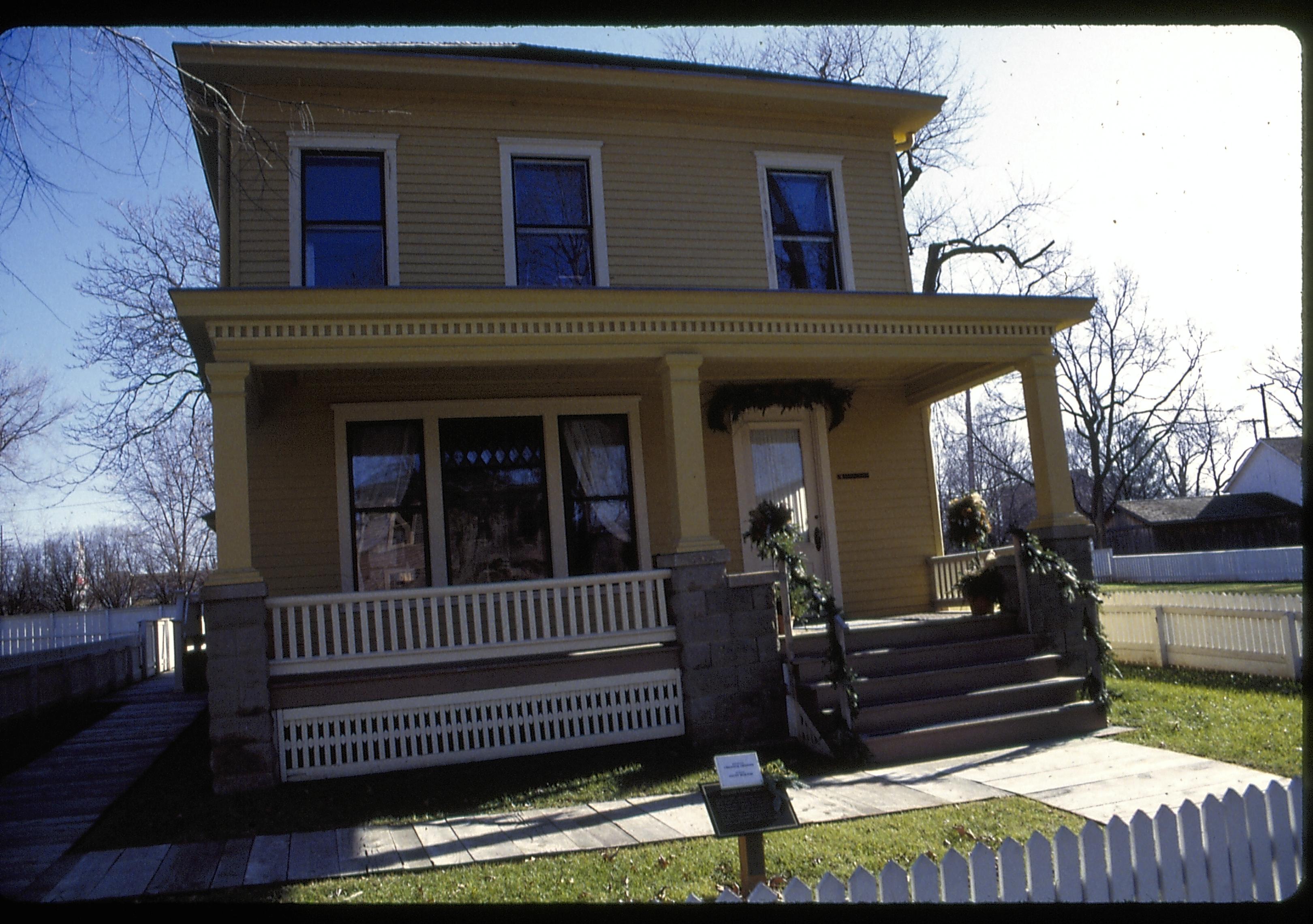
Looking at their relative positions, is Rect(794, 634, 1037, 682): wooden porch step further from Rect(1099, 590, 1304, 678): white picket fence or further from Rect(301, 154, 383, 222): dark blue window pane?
Rect(301, 154, 383, 222): dark blue window pane

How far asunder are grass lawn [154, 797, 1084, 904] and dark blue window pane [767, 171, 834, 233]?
26.6ft

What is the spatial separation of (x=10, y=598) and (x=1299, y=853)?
1344 inches

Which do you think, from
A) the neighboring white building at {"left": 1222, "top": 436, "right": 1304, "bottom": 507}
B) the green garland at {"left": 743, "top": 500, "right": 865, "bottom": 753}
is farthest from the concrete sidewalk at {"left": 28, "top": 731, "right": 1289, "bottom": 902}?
the neighboring white building at {"left": 1222, "top": 436, "right": 1304, "bottom": 507}

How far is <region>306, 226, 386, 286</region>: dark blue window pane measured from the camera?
10609 mm

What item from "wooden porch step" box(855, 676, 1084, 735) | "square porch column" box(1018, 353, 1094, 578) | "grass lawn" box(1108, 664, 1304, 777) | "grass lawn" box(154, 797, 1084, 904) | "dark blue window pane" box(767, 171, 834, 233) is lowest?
"grass lawn" box(1108, 664, 1304, 777)

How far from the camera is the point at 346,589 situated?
1013cm

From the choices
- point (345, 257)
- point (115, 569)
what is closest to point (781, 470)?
point (345, 257)

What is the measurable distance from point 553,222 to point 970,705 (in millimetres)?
7144

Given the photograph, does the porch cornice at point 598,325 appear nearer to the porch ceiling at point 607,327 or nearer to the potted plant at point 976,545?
the porch ceiling at point 607,327

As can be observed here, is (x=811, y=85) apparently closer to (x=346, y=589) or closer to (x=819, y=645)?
(x=819, y=645)

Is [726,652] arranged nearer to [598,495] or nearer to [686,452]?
[686,452]

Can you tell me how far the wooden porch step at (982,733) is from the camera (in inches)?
308

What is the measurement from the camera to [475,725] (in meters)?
8.56

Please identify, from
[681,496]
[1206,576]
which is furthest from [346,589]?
[1206,576]
